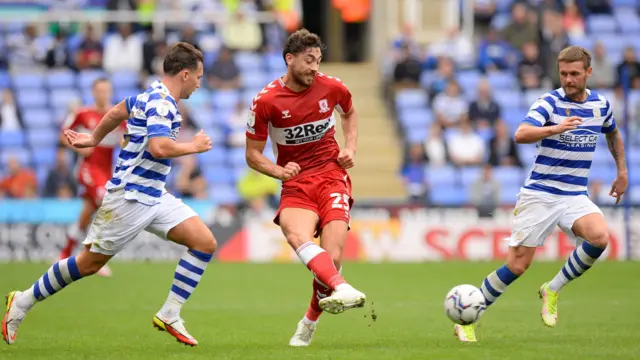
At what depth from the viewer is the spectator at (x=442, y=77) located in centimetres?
2475

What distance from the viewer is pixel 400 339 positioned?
32.8 feet

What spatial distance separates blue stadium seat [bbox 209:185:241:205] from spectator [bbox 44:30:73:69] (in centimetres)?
447

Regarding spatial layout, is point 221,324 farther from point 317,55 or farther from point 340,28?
point 340,28

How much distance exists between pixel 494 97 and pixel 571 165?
49.5ft

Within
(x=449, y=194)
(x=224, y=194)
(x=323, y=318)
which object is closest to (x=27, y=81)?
(x=224, y=194)

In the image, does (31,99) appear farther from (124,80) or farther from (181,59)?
(181,59)

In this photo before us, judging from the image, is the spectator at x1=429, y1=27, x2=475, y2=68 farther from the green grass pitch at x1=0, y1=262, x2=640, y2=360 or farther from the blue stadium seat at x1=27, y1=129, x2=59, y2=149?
the blue stadium seat at x1=27, y1=129, x2=59, y2=149

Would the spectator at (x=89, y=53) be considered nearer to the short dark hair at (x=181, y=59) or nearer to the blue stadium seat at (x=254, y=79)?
the blue stadium seat at (x=254, y=79)

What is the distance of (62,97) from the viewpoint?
78.5 feet

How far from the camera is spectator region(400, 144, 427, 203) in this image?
74.7 ft

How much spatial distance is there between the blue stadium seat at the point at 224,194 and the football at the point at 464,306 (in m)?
12.5

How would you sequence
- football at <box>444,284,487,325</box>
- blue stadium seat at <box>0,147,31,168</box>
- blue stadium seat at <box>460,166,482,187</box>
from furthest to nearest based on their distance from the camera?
blue stadium seat at <box>460,166,482,187</box>
blue stadium seat at <box>0,147,31,168</box>
football at <box>444,284,487,325</box>

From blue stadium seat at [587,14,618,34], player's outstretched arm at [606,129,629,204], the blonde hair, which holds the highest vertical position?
the blonde hair

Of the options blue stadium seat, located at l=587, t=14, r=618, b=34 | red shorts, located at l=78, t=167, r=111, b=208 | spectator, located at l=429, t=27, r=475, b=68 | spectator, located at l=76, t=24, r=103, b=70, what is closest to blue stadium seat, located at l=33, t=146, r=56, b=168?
spectator, located at l=76, t=24, r=103, b=70
